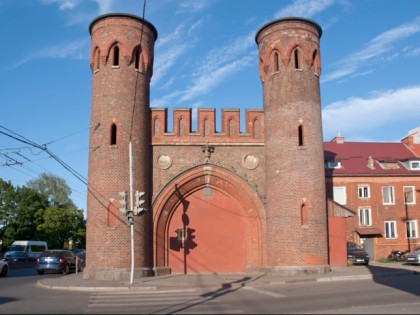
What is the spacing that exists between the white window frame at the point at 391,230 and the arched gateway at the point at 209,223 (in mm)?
19106

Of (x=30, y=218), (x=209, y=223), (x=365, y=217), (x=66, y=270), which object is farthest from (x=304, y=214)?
(x=30, y=218)

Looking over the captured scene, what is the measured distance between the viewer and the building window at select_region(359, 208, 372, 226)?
39062 mm

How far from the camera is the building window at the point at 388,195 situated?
130 feet

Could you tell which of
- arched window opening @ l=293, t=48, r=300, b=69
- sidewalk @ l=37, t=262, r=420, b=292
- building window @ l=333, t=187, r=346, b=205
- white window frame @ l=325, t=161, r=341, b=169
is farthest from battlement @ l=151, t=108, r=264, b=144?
white window frame @ l=325, t=161, r=341, b=169

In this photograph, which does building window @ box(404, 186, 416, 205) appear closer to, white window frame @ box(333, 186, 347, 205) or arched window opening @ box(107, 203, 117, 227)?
white window frame @ box(333, 186, 347, 205)

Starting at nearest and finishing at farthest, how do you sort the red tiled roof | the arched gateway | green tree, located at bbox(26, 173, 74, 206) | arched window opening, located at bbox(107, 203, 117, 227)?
arched window opening, located at bbox(107, 203, 117, 227), the arched gateway, the red tiled roof, green tree, located at bbox(26, 173, 74, 206)

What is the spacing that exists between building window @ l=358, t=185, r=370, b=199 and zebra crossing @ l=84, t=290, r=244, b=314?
26275mm

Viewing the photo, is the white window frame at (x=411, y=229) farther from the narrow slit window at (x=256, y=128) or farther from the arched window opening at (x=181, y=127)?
the arched window opening at (x=181, y=127)

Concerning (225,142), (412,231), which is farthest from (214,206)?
(412,231)

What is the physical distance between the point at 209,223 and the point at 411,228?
73.9ft

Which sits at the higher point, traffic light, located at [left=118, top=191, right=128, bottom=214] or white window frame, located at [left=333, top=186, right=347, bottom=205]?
white window frame, located at [left=333, top=186, right=347, bottom=205]

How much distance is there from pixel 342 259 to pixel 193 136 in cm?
1021

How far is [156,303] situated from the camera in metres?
13.4

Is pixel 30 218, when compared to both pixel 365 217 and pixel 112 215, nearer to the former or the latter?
pixel 365 217
